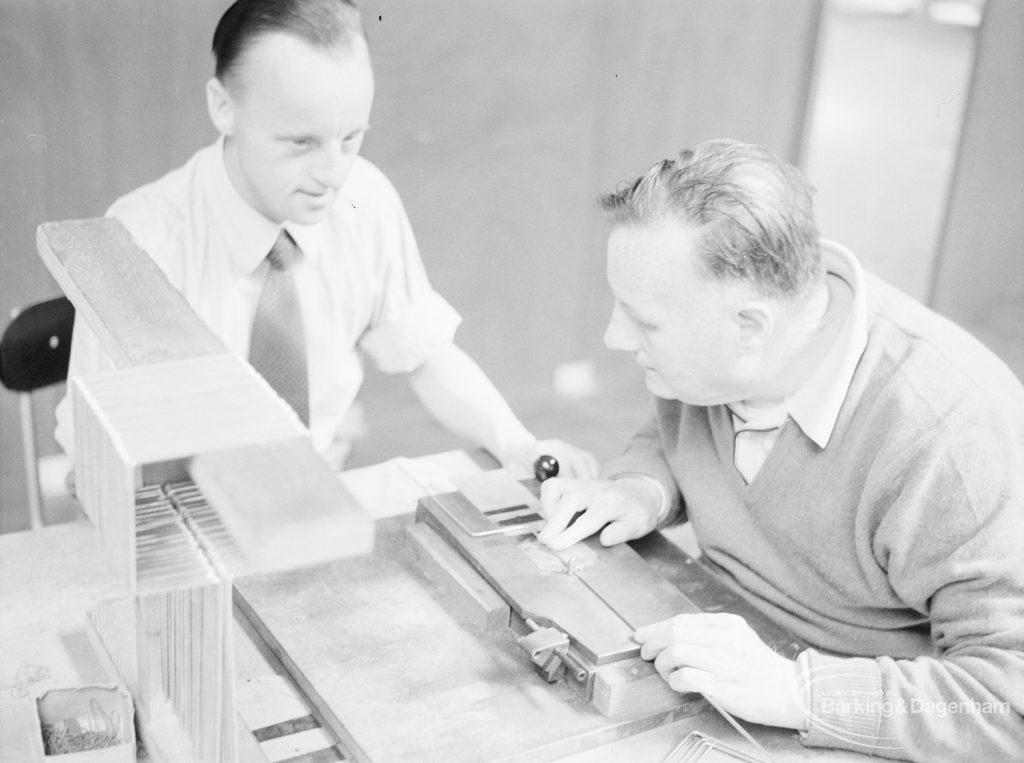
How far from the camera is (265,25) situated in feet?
6.50

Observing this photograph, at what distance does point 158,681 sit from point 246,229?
0.97m

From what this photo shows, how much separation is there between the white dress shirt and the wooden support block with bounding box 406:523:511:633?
368 mm

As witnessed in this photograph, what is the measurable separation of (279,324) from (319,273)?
0.12m

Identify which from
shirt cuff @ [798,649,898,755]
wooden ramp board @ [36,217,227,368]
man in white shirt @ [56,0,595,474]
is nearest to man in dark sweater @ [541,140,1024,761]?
shirt cuff @ [798,649,898,755]

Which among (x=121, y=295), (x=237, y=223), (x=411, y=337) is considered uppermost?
(x=121, y=295)

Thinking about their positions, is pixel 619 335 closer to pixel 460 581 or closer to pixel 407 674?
pixel 460 581

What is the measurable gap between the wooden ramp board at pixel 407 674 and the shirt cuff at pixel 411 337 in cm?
70

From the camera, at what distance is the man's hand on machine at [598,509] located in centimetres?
170

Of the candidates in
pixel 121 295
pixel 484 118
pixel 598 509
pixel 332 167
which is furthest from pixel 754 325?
pixel 484 118

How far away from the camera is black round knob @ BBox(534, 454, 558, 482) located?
192 cm

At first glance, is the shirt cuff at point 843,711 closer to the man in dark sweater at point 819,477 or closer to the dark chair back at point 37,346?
the man in dark sweater at point 819,477

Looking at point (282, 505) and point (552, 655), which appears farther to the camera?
point (552, 655)

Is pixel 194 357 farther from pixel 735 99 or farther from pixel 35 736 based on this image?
pixel 735 99

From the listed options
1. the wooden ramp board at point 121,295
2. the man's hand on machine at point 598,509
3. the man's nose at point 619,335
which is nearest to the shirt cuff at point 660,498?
the man's hand on machine at point 598,509
